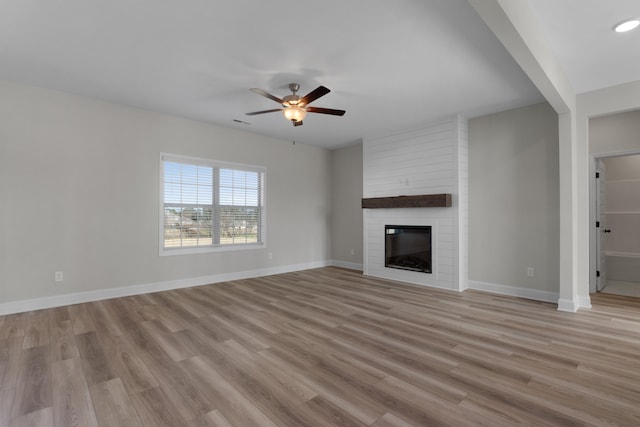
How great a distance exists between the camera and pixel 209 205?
5.34m

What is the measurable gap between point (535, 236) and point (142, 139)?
5874mm

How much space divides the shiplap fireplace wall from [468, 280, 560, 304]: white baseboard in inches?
7.8

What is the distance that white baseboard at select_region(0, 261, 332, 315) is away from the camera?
3686mm

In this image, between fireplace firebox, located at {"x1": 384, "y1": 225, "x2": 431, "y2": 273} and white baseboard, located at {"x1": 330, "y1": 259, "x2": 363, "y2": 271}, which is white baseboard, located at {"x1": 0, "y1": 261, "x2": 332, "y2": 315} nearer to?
white baseboard, located at {"x1": 330, "y1": 259, "x2": 363, "y2": 271}

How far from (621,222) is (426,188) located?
12.1ft

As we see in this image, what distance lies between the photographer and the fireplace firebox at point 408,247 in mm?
5152

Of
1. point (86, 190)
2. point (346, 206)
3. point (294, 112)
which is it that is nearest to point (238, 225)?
point (86, 190)

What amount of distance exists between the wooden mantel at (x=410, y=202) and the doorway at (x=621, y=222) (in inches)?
112

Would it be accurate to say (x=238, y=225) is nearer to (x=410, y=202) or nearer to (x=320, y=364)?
(x=410, y=202)

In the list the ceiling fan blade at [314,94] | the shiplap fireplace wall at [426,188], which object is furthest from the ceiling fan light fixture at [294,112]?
the shiplap fireplace wall at [426,188]

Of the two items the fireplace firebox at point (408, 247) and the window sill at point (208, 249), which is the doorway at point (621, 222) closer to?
the fireplace firebox at point (408, 247)

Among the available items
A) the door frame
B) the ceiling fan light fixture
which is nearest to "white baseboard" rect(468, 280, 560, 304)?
the door frame

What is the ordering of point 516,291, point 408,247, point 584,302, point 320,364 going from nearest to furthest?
1. point 320,364
2. point 584,302
3. point 516,291
4. point 408,247

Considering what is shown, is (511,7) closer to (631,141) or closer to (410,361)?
(410,361)
